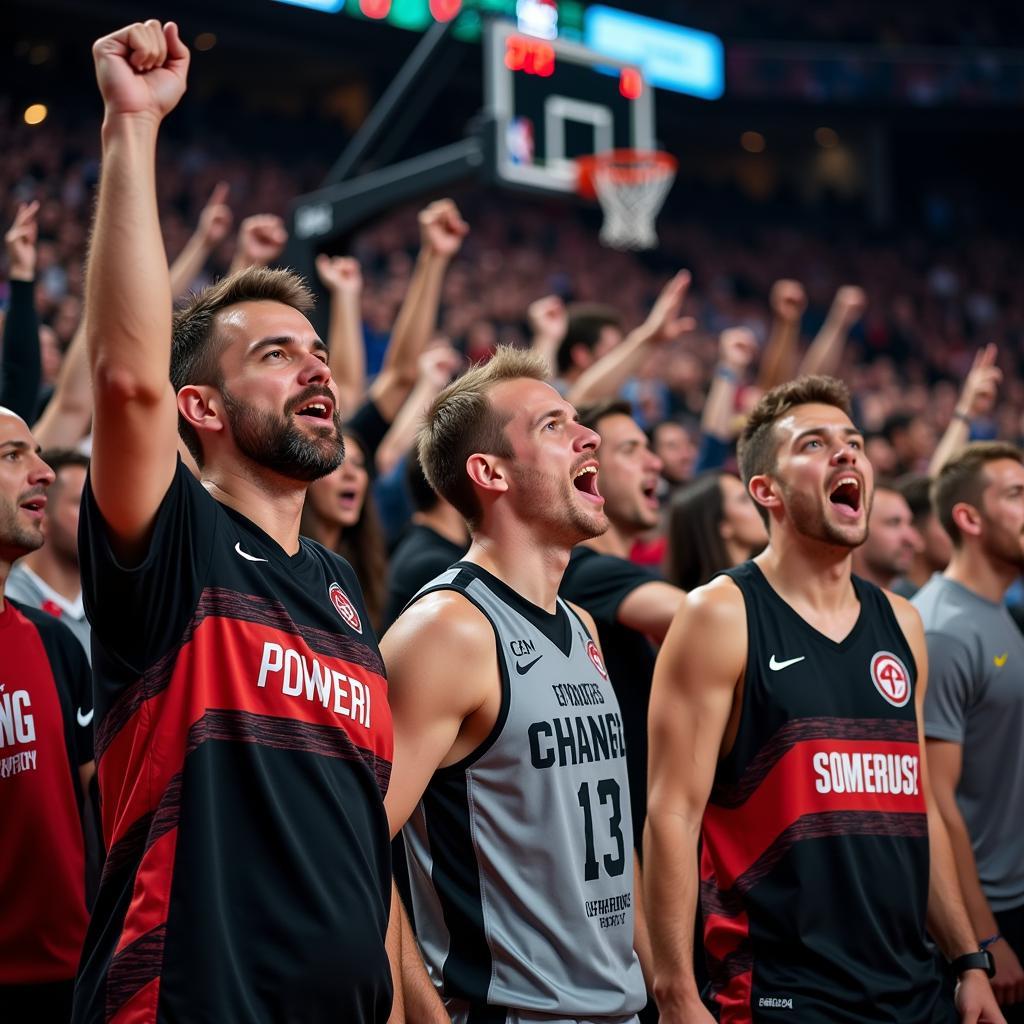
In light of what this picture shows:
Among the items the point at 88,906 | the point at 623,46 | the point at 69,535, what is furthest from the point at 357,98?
the point at 88,906

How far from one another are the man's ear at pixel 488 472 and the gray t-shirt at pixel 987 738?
5.62ft

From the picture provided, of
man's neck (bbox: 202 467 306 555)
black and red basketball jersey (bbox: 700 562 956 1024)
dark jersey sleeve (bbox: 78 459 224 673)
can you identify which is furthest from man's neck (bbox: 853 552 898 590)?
dark jersey sleeve (bbox: 78 459 224 673)

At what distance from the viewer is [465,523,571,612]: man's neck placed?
296cm

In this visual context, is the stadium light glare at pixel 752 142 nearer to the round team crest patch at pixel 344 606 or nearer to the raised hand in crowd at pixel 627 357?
the raised hand in crowd at pixel 627 357

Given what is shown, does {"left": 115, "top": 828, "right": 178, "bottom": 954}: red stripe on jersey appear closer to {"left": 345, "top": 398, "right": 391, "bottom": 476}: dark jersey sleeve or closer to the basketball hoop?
{"left": 345, "top": 398, "right": 391, "bottom": 476}: dark jersey sleeve

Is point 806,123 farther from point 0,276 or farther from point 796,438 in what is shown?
point 796,438

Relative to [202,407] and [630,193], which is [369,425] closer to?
[202,407]

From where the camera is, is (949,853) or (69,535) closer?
(949,853)

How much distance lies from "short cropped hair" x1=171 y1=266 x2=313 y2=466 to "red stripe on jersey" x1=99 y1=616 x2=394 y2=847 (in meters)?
0.43

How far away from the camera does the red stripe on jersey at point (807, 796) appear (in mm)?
3076

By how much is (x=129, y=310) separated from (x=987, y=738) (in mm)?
3104

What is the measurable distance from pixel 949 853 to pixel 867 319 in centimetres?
1530

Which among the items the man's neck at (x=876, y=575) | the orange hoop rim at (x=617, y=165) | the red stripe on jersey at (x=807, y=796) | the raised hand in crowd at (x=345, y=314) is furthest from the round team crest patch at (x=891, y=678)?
the orange hoop rim at (x=617, y=165)

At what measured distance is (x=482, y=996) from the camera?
2559mm
